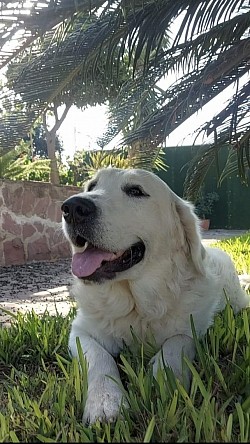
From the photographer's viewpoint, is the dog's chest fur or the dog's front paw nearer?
the dog's front paw

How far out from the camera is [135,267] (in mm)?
2072

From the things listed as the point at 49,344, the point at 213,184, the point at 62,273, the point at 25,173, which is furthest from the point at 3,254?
the point at 213,184

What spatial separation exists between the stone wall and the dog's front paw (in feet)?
15.3

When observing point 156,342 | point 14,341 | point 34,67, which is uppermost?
point 34,67

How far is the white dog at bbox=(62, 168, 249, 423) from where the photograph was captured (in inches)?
77.1

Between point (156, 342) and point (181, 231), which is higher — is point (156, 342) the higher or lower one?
the lower one

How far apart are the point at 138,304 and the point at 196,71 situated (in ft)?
4.92

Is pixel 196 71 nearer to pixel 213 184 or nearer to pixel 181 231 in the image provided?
pixel 181 231

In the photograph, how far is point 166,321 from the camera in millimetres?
2025

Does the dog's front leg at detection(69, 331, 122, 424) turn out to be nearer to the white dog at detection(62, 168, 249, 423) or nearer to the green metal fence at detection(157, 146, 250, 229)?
the white dog at detection(62, 168, 249, 423)

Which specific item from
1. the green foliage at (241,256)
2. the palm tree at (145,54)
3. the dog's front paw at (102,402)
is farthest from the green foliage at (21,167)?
the dog's front paw at (102,402)

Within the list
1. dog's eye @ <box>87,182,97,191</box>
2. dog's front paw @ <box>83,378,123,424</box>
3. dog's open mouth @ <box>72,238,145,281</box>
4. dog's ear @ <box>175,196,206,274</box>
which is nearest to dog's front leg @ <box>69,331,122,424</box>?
dog's front paw @ <box>83,378,123,424</box>

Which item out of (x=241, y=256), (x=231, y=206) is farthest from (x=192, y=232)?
(x=231, y=206)

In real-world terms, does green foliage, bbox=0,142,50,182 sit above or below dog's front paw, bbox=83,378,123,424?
above
